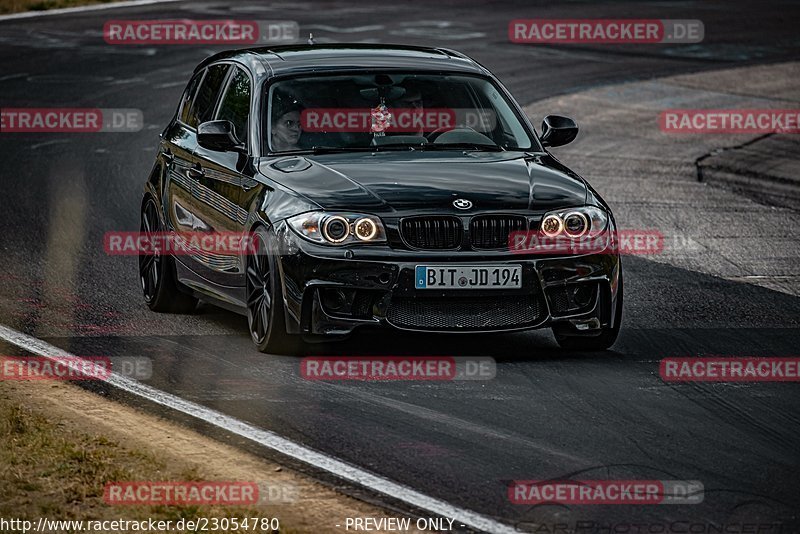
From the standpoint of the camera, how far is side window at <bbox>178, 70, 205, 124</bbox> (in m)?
12.0

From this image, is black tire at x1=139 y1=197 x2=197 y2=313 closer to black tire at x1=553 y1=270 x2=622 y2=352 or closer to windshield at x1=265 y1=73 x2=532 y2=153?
windshield at x1=265 y1=73 x2=532 y2=153

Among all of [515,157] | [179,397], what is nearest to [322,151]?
[515,157]

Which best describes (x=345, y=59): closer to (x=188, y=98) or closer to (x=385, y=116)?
(x=385, y=116)

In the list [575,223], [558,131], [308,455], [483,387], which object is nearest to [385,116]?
[558,131]

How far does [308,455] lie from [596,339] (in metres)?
2.89

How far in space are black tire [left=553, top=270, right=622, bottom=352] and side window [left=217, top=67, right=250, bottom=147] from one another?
2.36m

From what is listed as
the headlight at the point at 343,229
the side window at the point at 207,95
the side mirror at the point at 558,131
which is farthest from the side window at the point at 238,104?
the side mirror at the point at 558,131

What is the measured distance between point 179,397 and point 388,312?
4.19 ft

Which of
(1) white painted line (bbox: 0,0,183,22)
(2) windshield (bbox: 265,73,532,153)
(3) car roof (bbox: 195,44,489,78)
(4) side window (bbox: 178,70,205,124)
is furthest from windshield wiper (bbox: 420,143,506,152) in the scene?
(1) white painted line (bbox: 0,0,183,22)

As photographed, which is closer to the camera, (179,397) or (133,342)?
(179,397)

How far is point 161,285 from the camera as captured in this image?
11352 mm

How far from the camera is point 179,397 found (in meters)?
8.56

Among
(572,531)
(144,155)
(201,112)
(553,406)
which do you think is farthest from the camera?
(144,155)

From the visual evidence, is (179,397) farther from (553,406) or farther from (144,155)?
(144,155)
